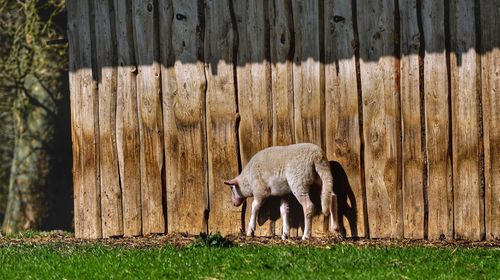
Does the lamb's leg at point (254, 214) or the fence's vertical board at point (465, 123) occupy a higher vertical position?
the fence's vertical board at point (465, 123)

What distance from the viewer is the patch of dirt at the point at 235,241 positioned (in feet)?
42.1

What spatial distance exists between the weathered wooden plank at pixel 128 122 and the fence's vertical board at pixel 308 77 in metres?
2.11

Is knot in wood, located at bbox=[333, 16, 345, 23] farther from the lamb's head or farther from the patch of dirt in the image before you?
the patch of dirt

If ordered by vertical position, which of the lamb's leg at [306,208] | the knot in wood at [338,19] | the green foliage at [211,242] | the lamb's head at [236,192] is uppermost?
the knot in wood at [338,19]

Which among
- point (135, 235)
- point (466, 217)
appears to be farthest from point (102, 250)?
point (466, 217)

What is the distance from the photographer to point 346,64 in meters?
13.5

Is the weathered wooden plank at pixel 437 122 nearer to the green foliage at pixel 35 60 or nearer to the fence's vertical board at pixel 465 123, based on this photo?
the fence's vertical board at pixel 465 123

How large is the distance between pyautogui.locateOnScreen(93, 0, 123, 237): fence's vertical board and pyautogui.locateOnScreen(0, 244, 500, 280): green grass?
2.15m


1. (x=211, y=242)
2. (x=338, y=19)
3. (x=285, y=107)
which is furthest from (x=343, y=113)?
(x=211, y=242)

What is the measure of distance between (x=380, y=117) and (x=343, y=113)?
0.43 metres

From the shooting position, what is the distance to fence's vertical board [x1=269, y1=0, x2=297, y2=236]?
13797mm

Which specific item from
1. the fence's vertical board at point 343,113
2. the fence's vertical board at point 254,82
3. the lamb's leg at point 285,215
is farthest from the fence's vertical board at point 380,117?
the fence's vertical board at point 254,82

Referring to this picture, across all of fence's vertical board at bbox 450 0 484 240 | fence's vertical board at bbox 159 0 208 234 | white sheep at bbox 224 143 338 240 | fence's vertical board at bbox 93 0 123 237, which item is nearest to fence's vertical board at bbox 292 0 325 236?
white sheep at bbox 224 143 338 240

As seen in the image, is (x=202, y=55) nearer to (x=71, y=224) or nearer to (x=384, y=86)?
(x=384, y=86)
